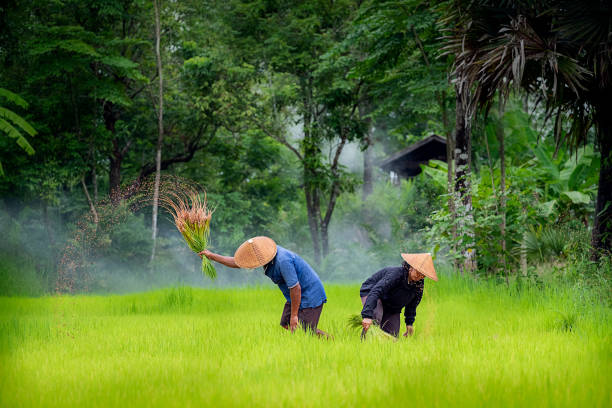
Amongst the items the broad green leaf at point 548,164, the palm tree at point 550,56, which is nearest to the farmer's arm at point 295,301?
the palm tree at point 550,56

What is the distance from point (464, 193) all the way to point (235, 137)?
35.0 feet

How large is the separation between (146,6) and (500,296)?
45.7 ft

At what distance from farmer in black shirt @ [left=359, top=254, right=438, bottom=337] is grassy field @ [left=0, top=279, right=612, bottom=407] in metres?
0.31

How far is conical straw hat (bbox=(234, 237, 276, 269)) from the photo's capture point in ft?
19.4

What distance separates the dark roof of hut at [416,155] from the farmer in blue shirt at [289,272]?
14.2 m

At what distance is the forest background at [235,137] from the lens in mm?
11859

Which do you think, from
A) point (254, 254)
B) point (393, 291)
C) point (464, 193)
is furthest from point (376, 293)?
point (464, 193)

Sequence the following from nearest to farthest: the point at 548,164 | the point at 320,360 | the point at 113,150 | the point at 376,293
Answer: the point at 320,360 → the point at 376,293 → the point at 548,164 → the point at 113,150

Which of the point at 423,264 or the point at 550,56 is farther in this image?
the point at 550,56

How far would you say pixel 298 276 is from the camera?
634cm

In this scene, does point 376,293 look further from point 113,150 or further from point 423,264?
point 113,150

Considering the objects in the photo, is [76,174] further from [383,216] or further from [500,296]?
[500,296]

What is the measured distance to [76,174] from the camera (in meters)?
16.3

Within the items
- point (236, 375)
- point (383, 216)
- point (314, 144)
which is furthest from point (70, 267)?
point (236, 375)
